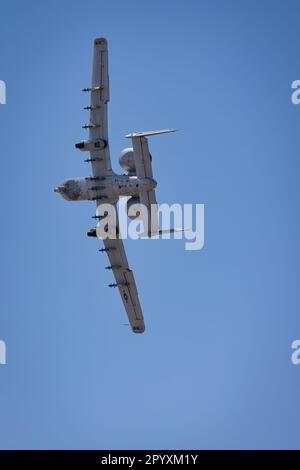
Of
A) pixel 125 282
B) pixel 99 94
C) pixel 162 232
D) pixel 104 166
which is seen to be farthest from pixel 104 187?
pixel 125 282

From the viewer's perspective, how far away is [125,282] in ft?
398

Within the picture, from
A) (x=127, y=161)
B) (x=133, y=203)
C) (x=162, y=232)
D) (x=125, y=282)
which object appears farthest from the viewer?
(x=125, y=282)

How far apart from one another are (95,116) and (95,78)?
2954 mm

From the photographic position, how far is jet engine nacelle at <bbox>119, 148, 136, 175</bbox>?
113 meters

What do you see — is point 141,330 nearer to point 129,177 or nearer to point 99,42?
point 129,177

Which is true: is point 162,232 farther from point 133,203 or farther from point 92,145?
point 92,145

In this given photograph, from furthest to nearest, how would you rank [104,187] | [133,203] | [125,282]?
[125,282]
[104,187]
[133,203]

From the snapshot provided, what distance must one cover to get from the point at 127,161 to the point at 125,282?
12.6m

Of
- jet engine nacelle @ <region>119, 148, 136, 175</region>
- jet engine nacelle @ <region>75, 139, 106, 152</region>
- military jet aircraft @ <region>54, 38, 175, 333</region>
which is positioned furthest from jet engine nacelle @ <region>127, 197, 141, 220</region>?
jet engine nacelle @ <region>75, 139, 106, 152</region>

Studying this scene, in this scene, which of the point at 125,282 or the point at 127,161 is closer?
the point at 127,161

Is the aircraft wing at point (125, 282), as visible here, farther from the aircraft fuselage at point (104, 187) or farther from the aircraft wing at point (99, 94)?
the aircraft wing at point (99, 94)

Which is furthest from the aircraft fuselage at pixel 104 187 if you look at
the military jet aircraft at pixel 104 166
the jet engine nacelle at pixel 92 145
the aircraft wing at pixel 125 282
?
the aircraft wing at pixel 125 282

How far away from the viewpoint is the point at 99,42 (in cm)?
11369
